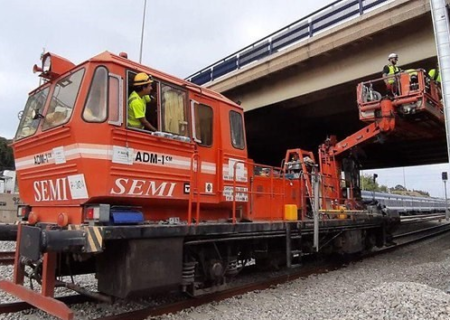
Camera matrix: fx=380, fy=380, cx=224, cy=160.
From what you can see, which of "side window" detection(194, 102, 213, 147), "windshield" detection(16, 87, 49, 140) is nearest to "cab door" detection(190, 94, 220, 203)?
"side window" detection(194, 102, 213, 147)

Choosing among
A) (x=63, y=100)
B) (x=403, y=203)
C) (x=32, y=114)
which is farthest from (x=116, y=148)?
(x=403, y=203)

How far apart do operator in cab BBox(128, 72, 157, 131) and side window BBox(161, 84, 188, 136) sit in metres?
0.27

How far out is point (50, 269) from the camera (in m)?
4.52

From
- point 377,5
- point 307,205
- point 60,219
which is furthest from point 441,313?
point 377,5

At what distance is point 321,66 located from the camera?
532 inches

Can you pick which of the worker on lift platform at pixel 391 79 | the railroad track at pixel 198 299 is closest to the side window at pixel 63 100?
the railroad track at pixel 198 299

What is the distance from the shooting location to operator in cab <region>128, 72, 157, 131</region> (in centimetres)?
512

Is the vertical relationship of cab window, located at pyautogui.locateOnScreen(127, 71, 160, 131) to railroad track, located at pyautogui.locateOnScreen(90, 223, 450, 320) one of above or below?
above

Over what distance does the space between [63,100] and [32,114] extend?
3.66ft

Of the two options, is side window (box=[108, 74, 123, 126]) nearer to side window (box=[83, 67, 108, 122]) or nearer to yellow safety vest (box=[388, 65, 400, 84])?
side window (box=[83, 67, 108, 122])

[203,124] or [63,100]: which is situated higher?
[63,100]

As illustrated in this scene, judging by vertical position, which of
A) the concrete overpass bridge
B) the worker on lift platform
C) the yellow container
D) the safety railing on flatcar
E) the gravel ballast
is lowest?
the gravel ballast

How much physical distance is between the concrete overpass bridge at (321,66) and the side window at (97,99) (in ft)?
30.4

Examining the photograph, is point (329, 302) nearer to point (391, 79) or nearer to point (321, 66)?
point (391, 79)
